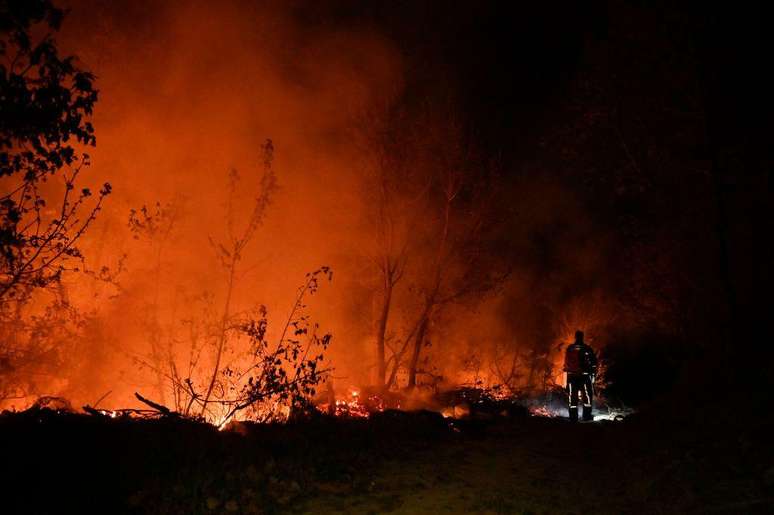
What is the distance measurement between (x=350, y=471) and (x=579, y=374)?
8048mm

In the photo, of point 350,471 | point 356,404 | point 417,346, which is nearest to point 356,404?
point 356,404

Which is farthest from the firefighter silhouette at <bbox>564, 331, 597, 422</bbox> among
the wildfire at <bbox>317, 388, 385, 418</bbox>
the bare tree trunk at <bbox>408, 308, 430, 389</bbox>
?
the wildfire at <bbox>317, 388, 385, 418</bbox>

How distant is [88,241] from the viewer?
46.3 ft

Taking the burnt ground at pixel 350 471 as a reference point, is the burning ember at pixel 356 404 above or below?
above

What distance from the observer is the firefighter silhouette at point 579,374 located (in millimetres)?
12492

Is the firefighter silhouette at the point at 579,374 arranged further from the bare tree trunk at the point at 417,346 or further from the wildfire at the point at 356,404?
the wildfire at the point at 356,404

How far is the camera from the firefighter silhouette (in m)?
12.5

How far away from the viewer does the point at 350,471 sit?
235 inches

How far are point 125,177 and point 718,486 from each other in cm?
1382

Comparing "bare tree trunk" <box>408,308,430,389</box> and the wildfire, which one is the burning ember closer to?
the wildfire

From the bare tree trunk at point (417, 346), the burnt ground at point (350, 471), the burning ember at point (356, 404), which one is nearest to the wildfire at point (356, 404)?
the burning ember at point (356, 404)

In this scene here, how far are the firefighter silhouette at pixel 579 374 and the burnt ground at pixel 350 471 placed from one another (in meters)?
4.35

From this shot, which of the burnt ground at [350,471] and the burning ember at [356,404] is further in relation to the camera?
the burning ember at [356,404]

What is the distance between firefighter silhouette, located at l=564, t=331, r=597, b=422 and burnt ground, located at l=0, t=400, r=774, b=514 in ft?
14.3
